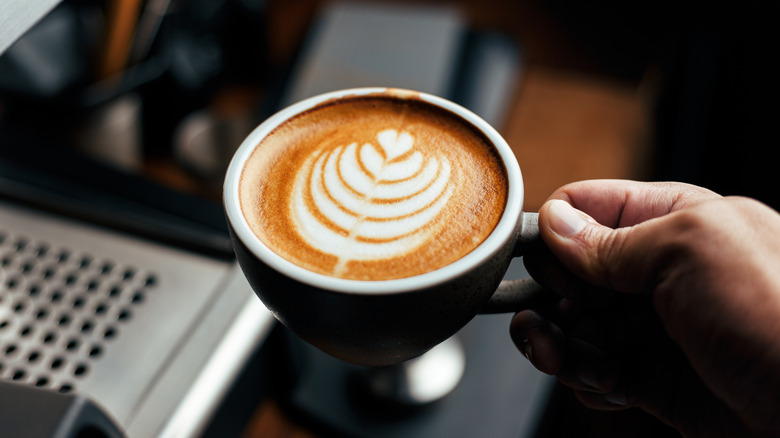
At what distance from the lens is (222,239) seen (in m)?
0.55

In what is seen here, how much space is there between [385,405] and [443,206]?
0.98 feet

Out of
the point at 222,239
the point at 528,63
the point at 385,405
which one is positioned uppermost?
the point at 528,63

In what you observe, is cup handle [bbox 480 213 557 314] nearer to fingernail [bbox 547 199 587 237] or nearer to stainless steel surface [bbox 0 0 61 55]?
fingernail [bbox 547 199 587 237]

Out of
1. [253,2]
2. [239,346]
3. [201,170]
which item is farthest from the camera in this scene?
[253,2]

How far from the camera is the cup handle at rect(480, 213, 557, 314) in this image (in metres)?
0.38

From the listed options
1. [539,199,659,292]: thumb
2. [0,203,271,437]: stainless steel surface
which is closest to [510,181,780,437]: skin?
[539,199,659,292]: thumb

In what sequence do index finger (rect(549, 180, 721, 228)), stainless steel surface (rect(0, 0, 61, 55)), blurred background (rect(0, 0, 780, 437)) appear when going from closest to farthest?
stainless steel surface (rect(0, 0, 61, 55)) < index finger (rect(549, 180, 721, 228)) < blurred background (rect(0, 0, 780, 437))

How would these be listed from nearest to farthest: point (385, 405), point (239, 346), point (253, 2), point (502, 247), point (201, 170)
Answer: point (502, 247)
point (239, 346)
point (385, 405)
point (201, 170)
point (253, 2)

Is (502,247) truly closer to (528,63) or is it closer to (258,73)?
(258,73)

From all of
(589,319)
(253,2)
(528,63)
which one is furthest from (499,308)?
(528,63)

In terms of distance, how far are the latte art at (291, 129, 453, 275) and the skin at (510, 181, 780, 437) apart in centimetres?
8

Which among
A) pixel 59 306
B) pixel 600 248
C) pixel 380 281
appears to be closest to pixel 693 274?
pixel 600 248

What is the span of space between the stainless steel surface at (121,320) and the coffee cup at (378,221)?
0.48 feet

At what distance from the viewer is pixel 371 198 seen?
39 centimetres
